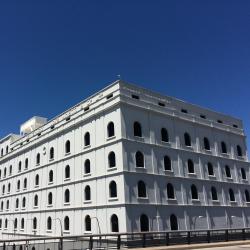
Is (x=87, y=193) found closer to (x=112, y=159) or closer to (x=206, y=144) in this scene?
(x=112, y=159)

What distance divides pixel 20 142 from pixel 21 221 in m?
13.1

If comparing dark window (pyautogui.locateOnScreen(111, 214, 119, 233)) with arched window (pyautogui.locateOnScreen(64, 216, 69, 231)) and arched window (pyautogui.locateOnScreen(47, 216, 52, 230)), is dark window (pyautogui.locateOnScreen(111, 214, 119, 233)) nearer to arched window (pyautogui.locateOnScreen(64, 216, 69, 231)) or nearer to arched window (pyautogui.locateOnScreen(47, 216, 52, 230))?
arched window (pyautogui.locateOnScreen(64, 216, 69, 231))

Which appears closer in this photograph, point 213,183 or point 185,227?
point 185,227

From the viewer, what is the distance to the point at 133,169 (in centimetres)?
3234

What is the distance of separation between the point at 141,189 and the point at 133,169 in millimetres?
2208

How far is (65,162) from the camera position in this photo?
1590 inches

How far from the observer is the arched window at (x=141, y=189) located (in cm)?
3224

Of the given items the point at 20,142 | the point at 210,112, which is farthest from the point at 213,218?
the point at 20,142

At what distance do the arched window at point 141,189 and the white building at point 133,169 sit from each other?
8cm

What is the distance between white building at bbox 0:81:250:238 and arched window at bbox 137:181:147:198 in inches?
3.1

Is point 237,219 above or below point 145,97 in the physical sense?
below

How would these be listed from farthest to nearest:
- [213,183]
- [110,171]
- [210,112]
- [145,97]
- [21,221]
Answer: [21,221] → [210,112] → [213,183] → [145,97] → [110,171]

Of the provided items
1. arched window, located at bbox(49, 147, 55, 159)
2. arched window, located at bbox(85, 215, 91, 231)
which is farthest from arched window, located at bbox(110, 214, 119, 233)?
arched window, located at bbox(49, 147, 55, 159)

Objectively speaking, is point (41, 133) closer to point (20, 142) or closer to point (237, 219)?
point (20, 142)
